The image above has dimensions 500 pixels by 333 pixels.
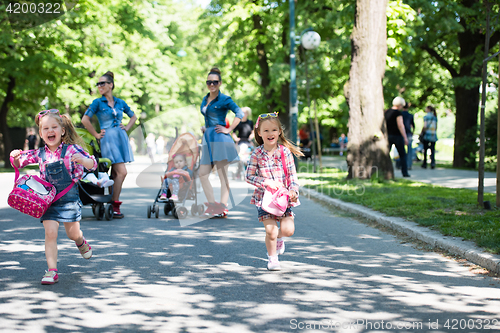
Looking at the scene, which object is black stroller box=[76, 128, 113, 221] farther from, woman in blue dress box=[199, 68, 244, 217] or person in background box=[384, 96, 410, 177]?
person in background box=[384, 96, 410, 177]

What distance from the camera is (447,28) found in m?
19.0

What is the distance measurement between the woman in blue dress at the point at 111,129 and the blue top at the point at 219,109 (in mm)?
1439

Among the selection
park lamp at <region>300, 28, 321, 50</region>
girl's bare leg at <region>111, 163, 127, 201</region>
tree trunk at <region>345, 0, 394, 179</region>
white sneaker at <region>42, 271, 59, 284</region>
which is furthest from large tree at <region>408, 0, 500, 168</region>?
white sneaker at <region>42, 271, 59, 284</region>

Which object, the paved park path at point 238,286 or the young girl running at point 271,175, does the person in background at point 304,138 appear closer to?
the paved park path at point 238,286

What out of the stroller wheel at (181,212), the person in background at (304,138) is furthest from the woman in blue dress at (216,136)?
the person in background at (304,138)

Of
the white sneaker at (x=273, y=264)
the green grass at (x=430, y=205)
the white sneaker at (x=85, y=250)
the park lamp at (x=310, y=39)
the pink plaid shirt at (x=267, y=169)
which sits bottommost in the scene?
the white sneaker at (x=273, y=264)

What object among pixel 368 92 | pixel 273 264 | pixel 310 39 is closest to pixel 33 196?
pixel 273 264

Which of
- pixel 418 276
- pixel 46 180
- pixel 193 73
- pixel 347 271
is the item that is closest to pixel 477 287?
pixel 418 276

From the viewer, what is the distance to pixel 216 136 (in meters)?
8.55

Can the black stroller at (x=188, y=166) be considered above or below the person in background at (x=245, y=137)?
below

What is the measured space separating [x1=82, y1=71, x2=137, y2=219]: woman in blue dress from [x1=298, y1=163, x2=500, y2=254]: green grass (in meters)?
4.14

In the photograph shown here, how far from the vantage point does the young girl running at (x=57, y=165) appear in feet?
16.1

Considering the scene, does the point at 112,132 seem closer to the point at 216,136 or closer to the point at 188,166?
the point at 188,166

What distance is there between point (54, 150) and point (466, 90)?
1803 cm
